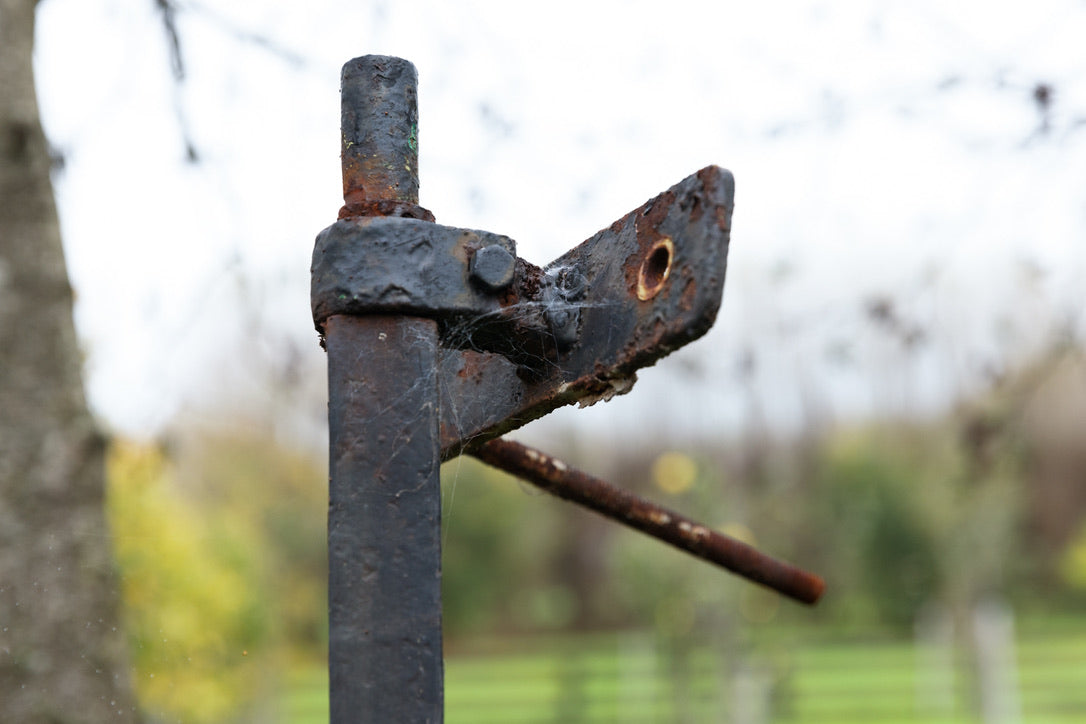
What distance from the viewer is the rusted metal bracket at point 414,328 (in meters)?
1.00

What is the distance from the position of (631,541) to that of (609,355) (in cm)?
1709

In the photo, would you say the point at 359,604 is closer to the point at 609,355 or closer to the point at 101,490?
the point at 609,355

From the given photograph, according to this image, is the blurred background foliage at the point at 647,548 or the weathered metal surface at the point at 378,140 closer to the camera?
the weathered metal surface at the point at 378,140

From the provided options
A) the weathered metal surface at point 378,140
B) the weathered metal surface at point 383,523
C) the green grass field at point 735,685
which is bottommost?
the green grass field at point 735,685

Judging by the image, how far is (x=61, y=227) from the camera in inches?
120

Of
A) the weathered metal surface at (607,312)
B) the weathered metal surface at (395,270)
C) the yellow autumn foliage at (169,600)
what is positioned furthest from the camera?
the yellow autumn foliage at (169,600)

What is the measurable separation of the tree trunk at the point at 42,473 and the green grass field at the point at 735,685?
13539 millimetres

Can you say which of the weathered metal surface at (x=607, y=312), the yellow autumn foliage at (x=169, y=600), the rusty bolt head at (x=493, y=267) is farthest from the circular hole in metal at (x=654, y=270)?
the yellow autumn foliage at (x=169, y=600)

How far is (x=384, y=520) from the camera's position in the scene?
1.03m

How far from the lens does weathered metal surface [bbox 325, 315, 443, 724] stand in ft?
3.31

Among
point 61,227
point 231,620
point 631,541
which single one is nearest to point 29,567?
point 61,227

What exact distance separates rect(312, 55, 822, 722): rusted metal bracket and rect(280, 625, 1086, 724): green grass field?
15063 mm

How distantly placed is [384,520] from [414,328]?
0.21 meters

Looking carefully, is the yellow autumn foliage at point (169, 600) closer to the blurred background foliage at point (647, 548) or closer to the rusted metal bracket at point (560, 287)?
the blurred background foliage at point (647, 548)
